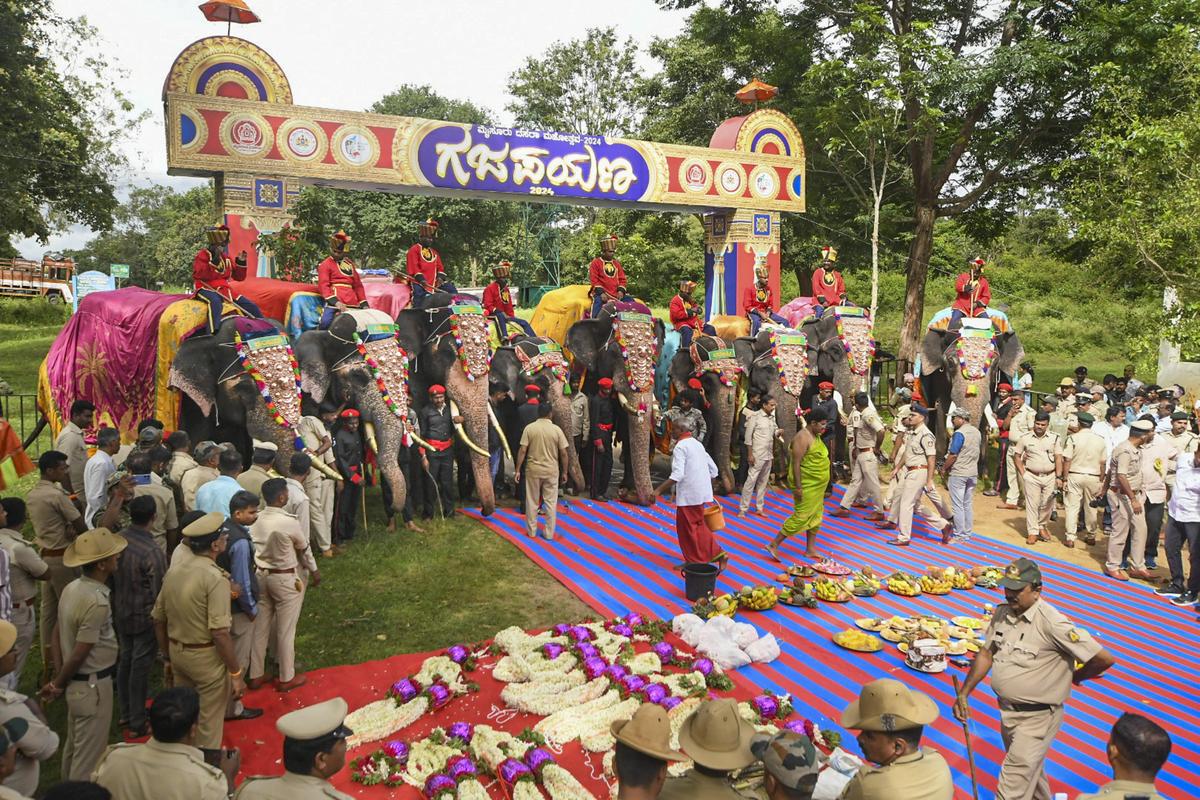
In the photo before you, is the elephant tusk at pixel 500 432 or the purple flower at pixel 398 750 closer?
the purple flower at pixel 398 750

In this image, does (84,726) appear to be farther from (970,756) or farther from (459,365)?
(459,365)

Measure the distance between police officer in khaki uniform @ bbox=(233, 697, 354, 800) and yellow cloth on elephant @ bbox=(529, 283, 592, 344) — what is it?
368 inches

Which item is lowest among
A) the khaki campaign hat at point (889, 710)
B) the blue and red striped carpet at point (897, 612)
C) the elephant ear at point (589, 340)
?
the blue and red striped carpet at point (897, 612)

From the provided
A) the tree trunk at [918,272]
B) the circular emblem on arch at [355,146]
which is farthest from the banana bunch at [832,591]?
the tree trunk at [918,272]

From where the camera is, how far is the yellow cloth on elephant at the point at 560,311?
484 inches

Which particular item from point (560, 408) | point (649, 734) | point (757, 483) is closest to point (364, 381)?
point (560, 408)

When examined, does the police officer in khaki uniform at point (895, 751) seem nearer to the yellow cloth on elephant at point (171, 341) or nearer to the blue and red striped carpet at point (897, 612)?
the blue and red striped carpet at point (897, 612)

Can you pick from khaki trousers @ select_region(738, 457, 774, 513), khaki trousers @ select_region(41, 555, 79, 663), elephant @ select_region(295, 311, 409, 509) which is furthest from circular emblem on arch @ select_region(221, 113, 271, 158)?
khaki trousers @ select_region(738, 457, 774, 513)

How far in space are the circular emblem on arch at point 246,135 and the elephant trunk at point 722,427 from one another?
24.8 feet

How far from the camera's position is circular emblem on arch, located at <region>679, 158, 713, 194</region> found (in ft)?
51.2

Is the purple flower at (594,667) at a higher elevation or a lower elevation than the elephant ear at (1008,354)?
lower

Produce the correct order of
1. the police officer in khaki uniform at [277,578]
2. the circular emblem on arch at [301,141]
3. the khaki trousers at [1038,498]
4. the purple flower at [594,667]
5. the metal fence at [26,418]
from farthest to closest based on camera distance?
the metal fence at [26,418]
the circular emblem on arch at [301,141]
the khaki trousers at [1038,498]
the purple flower at [594,667]
the police officer in khaki uniform at [277,578]

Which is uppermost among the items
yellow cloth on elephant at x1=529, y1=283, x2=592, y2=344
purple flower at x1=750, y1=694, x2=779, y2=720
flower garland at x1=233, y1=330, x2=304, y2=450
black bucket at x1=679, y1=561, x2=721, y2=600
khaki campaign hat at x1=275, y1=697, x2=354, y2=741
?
yellow cloth on elephant at x1=529, y1=283, x2=592, y2=344

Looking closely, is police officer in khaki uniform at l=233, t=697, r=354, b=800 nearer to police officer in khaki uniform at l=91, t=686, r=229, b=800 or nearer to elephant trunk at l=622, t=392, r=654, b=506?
police officer in khaki uniform at l=91, t=686, r=229, b=800
